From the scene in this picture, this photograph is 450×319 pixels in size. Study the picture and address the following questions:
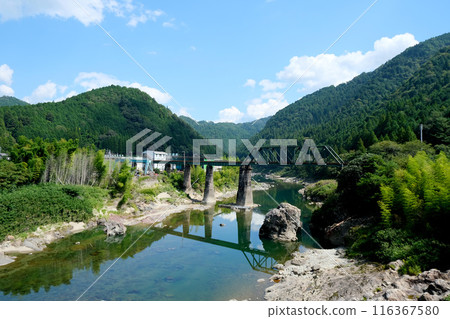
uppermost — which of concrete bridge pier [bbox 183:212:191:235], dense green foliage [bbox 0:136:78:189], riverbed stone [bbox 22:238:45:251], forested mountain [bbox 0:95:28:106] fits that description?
forested mountain [bbox 0:95:28:106]

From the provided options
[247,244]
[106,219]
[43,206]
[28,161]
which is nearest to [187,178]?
[106,219]

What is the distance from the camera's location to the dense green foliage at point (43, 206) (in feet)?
69.2

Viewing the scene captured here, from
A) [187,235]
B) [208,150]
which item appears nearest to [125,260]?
[187,235]

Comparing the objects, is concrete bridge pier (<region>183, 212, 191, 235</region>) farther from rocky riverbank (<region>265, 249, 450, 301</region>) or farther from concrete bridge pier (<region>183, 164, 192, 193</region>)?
rocky riverbank (<region>265, 249, 450, 301</region>)

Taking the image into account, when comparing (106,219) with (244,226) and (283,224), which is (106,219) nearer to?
(244,226)

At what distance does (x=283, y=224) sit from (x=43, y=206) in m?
20.0

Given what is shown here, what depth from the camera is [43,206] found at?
78.7 feet

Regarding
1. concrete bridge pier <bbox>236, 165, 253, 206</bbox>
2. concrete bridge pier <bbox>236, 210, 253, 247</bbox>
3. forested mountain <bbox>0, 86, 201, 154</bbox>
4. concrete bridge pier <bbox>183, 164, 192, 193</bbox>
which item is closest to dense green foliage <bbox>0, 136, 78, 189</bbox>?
concrete bridge pier <bbox>236, 210, 253, 247</bbox>

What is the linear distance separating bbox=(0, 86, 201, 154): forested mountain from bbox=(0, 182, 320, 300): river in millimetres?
52701

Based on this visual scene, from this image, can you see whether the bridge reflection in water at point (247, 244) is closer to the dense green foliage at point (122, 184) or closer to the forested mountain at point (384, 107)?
the dense green foliage at point (122, 184)

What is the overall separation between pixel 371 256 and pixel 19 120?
3992 inches

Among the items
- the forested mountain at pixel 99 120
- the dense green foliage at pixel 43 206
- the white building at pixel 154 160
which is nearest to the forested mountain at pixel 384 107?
the white building at pixel 154 160

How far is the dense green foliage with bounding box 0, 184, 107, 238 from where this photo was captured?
21094 mm

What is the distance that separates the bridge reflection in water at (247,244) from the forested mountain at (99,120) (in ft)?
167
